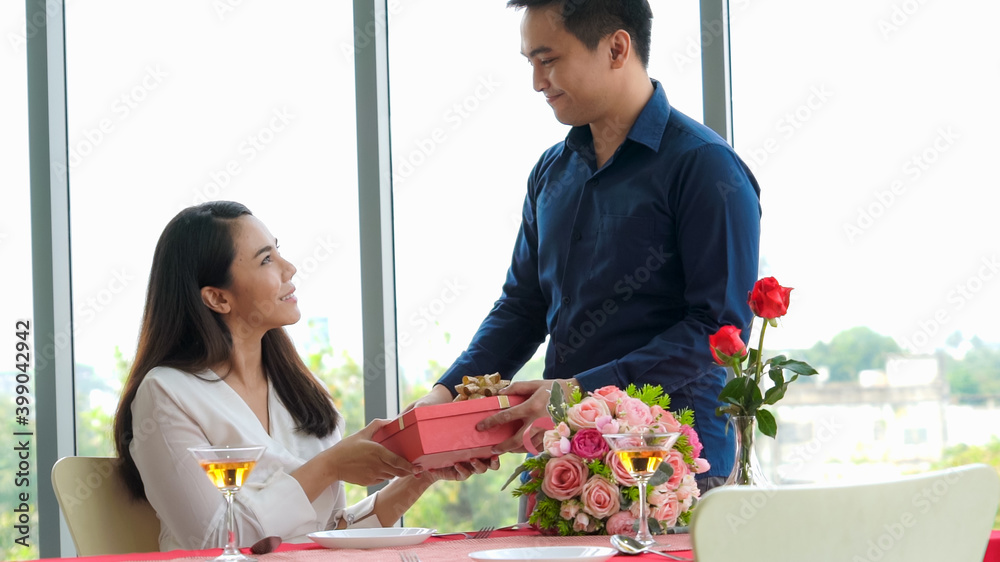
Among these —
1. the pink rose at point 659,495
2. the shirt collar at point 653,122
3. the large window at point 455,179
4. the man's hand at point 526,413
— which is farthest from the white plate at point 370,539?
the large window at point 455,179

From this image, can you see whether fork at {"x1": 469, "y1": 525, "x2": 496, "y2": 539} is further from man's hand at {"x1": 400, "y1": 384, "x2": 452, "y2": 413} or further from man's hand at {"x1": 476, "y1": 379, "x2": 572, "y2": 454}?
man's hand at {"x1": 400, "y1": 384, "x2": 452, "y2": 413}

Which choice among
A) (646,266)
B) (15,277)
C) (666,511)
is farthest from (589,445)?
(15,277)

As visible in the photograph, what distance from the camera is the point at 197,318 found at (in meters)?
2.20

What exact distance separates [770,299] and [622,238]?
1.90ft

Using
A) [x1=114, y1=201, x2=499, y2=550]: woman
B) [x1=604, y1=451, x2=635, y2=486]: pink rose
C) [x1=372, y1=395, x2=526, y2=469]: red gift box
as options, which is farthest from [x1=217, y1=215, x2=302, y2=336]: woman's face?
[x1=604, y1=451, x2=635, y2=486]: pink rose

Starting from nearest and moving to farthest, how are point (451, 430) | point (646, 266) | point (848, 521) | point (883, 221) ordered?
point (848, 521) → point (451, 430) → point (646, 266) → point (883, 221)

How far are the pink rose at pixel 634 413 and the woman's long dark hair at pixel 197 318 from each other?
0.95 metres

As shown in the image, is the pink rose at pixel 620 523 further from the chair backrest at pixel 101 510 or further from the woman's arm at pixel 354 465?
the chair backrest at pixel 101 510

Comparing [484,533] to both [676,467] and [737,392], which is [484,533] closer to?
[676,467]

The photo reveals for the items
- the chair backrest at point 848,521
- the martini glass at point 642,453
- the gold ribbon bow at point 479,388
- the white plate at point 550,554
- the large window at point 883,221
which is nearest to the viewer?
the chair backrest at point 848,521

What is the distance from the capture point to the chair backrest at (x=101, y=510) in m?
1.91

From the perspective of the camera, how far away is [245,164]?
3006 mm

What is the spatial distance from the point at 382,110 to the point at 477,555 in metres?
1.97

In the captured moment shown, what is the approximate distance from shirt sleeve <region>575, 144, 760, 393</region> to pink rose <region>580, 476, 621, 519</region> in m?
0.39
